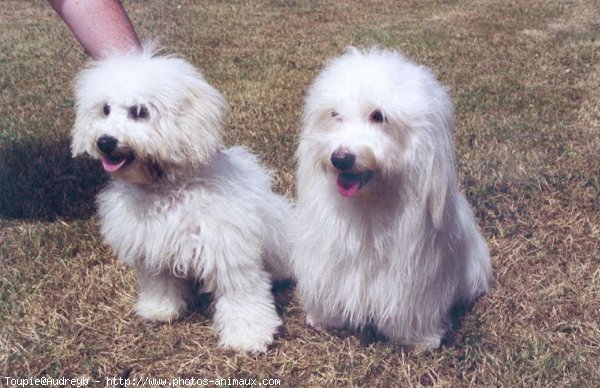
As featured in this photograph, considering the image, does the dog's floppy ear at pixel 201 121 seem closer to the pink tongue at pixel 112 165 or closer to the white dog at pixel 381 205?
the pink tongue at pixel 112 165

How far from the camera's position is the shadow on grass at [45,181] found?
4.24 m

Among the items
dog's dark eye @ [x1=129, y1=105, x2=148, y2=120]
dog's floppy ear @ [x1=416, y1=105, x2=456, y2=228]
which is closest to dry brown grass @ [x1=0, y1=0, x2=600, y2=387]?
dog's floppy ear @ [x1=416, y1=105, x2=456, y2=228]

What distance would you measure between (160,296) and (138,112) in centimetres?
90

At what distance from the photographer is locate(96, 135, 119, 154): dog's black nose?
268cm

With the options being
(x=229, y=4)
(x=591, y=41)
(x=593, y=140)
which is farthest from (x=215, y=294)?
(x=229, y=4)

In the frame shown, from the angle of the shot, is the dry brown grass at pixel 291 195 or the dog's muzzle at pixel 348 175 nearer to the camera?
the dog's muzzle at pixel 348 175

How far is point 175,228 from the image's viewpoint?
2.84 meters

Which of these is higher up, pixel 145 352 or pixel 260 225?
pixel 260 225

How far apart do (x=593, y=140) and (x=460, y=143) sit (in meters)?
1.03

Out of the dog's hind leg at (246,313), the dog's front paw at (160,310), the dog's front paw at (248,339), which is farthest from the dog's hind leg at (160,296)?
the dog's front paw at (248,339)

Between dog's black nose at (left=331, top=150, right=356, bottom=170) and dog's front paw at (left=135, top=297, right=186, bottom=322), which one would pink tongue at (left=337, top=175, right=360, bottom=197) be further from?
dog's front paw at (left=135, top=297, right=186, bottom=322)

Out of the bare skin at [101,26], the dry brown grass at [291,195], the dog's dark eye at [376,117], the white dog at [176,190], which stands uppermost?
the bare skin at [101,26]

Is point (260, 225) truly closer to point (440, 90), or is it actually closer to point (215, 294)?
point (215, 294)

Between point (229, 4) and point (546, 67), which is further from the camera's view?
point (229, 4)
